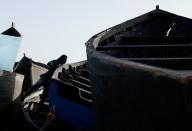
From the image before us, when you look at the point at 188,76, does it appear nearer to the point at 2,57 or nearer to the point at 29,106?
the point at 2,57

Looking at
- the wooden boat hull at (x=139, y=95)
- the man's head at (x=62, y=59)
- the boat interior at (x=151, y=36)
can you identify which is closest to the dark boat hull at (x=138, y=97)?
the wooden boat hull at (x=139, y=95)

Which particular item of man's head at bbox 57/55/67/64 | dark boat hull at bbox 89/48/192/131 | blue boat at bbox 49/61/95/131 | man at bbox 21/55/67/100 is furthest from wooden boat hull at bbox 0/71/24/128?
dark boat hull at bbox 89/48/192/131

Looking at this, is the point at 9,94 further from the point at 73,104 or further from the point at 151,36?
the point at 151,36

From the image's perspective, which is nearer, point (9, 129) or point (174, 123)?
point (174, 123)

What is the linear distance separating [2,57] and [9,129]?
1784 millimetres

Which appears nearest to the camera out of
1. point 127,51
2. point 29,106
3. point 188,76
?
point 188,76

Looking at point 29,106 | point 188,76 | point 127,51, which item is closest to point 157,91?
point 188,76

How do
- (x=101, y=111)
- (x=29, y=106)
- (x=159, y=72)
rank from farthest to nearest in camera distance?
1. (x=29, y=106)
2. (x=101, y=111)
3. (x=159, y=72)

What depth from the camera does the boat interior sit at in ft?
22.1

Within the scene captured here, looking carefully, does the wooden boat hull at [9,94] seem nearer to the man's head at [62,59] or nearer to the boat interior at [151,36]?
the boat interior at [151,36]

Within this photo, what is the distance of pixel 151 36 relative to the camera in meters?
7.56

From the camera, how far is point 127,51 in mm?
6770

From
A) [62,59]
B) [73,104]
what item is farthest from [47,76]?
[73,104]

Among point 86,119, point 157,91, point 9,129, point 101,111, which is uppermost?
point 157,91
